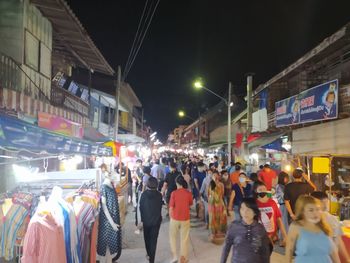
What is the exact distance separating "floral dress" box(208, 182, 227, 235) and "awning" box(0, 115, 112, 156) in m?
4.62

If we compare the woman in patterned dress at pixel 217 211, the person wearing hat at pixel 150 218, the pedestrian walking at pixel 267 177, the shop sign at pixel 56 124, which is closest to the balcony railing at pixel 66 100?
the shop sign at pixel 56 124

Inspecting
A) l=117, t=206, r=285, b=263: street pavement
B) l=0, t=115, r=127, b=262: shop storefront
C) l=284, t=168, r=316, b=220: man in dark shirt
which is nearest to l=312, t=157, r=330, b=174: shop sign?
l=284, t=168, r=316, b=220: man in dark shirt

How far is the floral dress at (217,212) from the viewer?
899cm

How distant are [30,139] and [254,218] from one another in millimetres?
2816

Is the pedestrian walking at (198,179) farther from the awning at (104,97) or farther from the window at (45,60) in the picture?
the awning at (104,97)

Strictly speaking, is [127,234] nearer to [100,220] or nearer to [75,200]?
[100,220]

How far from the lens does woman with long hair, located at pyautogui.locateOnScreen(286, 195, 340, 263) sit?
13.0ft

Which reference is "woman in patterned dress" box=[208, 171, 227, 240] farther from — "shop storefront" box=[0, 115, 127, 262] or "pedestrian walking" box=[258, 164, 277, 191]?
"shop storefront" box=[0, 115, 127, 262]

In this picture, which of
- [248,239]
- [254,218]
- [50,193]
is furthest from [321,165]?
[50,193]

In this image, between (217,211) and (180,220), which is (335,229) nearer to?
(180,220)

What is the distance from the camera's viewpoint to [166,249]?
8.24 meters

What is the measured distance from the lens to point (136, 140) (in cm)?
2858

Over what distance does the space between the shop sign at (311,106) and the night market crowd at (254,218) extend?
2.92 meters

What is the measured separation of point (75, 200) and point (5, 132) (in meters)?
1.98
